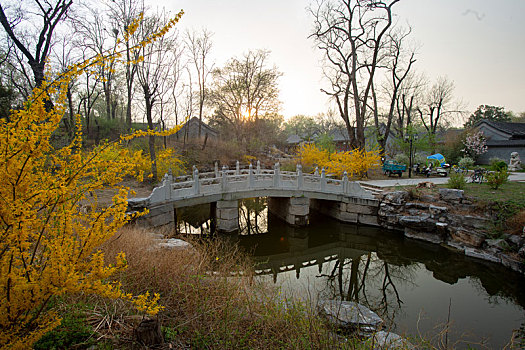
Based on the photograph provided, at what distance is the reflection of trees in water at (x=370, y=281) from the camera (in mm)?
6293

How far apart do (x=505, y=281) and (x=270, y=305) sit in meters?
7.08

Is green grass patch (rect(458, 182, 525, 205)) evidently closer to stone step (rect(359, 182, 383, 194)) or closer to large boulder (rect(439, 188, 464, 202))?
large boulder (rect(439, 188, 464, 202))

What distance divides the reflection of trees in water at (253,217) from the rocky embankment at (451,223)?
533 cm

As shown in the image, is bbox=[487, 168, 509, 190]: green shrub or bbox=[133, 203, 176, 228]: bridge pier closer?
bbox=[133, 203, 176, 228]: bridge pier

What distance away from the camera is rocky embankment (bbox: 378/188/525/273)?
772 cm

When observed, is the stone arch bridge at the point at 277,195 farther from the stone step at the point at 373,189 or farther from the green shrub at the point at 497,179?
the green shrub at the point at 497,179

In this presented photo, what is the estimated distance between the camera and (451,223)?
30.6 feet

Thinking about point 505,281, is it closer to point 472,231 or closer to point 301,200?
point 472,231

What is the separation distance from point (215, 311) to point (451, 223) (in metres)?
9.33

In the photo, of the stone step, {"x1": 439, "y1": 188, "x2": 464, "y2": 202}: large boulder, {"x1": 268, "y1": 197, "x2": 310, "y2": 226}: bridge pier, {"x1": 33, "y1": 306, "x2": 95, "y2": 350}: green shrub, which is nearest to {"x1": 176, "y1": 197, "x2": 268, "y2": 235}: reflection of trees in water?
{"x1": 268, "y1": 197, "x2": 310, "y2": 226}: bridge pier

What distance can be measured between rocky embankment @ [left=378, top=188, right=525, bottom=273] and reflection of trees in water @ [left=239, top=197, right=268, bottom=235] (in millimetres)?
5326

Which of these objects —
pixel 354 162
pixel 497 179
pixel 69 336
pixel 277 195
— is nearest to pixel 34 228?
pixel 69 336

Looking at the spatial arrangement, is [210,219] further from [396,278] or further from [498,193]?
[498,193]

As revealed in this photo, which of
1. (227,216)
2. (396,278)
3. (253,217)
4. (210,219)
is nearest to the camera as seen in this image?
(396,278)
